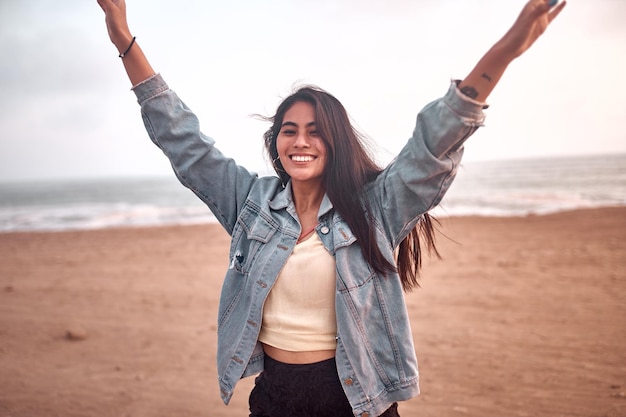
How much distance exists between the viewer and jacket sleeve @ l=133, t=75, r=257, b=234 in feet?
6.73

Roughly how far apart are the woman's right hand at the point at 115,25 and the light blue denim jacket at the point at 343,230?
22cm

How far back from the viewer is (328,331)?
6.36ft

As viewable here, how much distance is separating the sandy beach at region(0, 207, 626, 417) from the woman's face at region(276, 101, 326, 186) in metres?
0.90

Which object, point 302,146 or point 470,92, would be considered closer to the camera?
point 470,92

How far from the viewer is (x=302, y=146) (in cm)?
208

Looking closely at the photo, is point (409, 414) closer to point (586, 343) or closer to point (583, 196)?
point (586, 343)

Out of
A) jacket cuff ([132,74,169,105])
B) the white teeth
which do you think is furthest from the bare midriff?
jacket cuff ([132,74,169,105])

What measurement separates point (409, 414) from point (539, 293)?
3951 mm

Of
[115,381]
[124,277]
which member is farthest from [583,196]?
[115,381]

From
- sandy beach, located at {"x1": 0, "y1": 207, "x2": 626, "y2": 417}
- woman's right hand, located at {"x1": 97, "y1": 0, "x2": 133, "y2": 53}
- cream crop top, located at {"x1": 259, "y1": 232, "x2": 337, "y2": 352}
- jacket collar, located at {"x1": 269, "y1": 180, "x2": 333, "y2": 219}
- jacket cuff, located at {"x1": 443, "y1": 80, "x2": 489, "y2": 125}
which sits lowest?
sandy beach, located at {"x1": 0, "y1": 207, "x2": 626, "y2": 417}

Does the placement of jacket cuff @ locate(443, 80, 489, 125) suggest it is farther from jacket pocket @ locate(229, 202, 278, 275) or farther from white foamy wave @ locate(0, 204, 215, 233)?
white foamy wave @ locate(0, 204, 215, 233)

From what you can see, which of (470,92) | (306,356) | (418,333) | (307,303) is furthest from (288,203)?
(418,333)

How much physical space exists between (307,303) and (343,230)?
345 mm

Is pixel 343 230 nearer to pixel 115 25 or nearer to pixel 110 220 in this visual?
pixel 115 25
